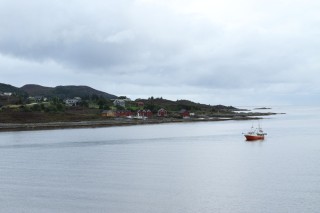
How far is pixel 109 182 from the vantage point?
3394cm

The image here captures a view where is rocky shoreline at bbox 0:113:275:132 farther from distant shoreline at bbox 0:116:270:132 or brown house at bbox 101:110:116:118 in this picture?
brown house at bbox 101:110:116:118

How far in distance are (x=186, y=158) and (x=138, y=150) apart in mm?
9287

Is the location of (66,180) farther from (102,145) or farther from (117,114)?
(117,114)

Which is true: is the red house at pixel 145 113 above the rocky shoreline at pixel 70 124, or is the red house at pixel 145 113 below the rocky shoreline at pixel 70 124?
above

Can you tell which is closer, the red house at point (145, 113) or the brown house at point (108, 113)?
the brown house at point (108, 113)

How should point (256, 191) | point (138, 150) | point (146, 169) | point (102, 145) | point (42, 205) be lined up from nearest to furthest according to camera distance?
point (42, 205)
point (256, 191)
point (146, 169)
point (138, 150)
point (102, 145)

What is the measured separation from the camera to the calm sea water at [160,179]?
88.9ft

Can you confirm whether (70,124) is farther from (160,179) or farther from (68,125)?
(160,179)

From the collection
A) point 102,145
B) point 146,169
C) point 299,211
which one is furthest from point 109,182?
point 102,145

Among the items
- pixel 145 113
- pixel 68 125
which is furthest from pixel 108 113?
pixel 68 125

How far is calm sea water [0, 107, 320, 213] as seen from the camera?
27.1 m

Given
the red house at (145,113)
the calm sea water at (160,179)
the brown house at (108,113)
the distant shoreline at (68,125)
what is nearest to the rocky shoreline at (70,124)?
the distant shoreline at (68,125)

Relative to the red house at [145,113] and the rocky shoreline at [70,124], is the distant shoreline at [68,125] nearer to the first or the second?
the rocky shoreline at [70,124]

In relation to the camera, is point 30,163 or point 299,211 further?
point 30,163
